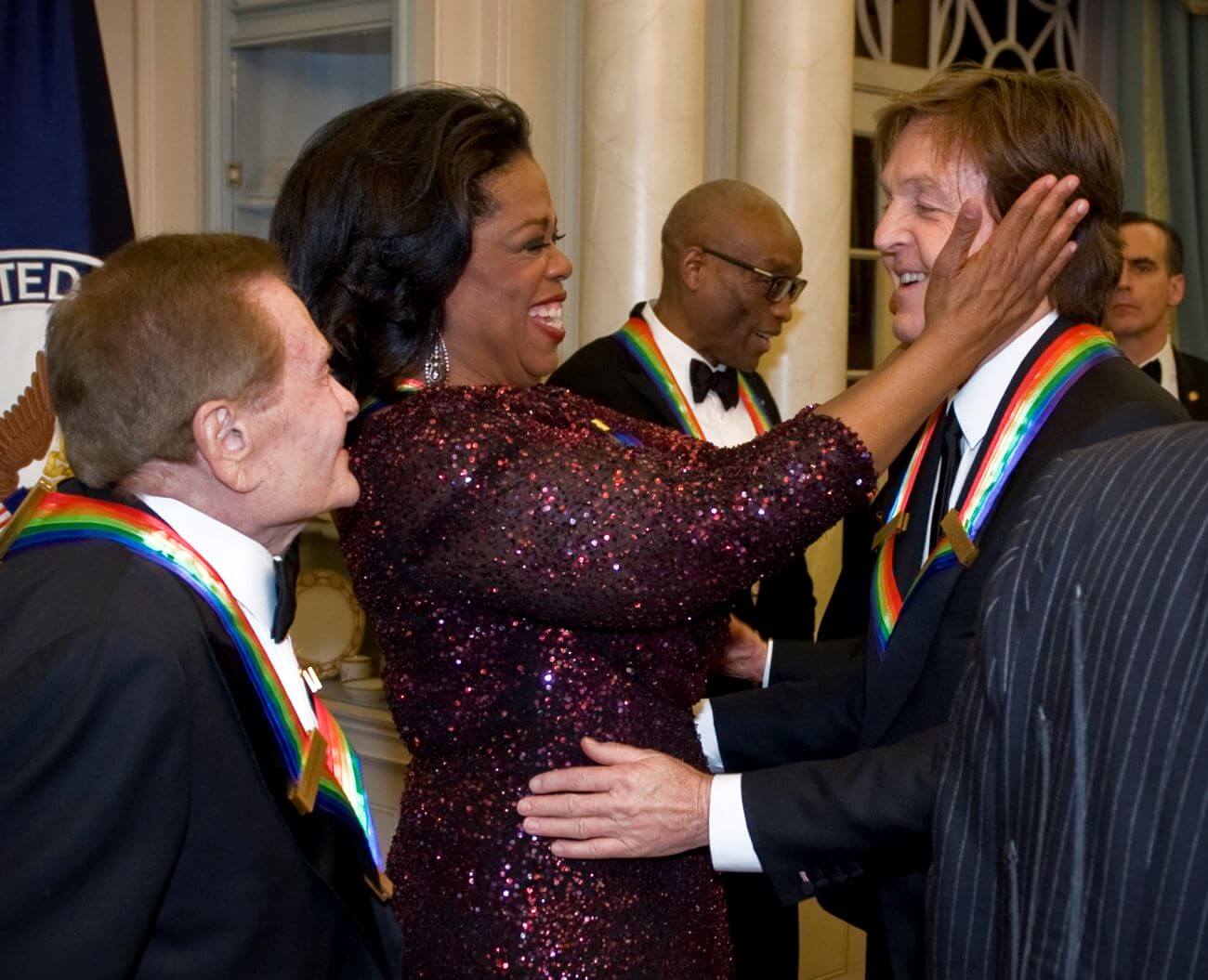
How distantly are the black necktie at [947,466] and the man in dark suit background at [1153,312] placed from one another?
3.33 meters

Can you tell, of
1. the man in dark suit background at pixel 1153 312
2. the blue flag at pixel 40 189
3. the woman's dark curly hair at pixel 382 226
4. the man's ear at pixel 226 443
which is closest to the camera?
the man's ear at pixel 226 443

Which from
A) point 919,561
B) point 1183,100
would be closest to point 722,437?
point 919,561

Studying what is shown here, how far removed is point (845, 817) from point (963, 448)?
1.57 ft

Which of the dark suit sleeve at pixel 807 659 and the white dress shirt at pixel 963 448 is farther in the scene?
the dark suit sleeve at pixel 807 659

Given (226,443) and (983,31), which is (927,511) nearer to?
(226,443)

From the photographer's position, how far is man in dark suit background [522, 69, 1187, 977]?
154cm

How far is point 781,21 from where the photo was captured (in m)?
3.97

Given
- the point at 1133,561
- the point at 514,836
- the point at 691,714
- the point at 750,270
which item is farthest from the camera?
the point at 750,270

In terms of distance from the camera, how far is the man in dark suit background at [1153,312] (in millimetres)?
4828

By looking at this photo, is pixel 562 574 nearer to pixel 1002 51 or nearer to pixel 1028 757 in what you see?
pixel 1028 757

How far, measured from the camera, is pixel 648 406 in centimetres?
344

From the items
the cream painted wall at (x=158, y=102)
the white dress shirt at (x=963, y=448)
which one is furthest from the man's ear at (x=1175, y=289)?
the white dress shirt at (x=963, y=448)

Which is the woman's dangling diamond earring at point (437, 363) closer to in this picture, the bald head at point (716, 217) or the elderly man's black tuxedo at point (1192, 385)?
the bald head at point (716, 217)

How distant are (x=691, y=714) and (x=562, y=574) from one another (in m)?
0.36
